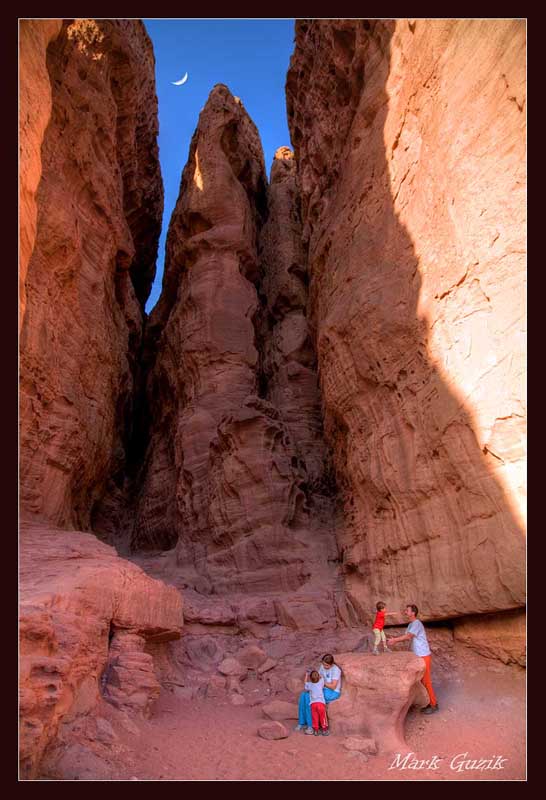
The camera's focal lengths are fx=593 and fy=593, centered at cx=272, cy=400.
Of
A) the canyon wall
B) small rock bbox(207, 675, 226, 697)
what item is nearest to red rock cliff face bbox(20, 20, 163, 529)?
the canyon wall

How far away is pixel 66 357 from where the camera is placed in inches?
522

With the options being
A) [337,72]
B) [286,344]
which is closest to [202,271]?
[286,344]

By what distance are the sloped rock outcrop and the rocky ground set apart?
0.36m

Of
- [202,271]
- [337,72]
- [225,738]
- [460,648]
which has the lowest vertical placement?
[225,738]

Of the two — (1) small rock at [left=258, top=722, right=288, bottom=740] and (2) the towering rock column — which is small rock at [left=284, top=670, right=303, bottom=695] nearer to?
(1) small rock at [left=258, top=722, right=288, bottom=740]

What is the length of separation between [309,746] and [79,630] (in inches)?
126

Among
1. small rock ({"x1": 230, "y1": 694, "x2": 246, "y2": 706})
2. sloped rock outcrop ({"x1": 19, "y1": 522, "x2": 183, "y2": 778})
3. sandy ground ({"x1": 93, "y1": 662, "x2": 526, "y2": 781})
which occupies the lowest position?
small rock ({"x1": 230, "y1": 694, "x2": 246, "y2": 706})

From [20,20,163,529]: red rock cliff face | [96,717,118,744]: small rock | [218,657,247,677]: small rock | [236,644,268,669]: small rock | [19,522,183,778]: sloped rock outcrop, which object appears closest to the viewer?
[19,522,183,778]: sloped rock outcrop

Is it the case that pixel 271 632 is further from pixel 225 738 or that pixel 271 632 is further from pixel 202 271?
pixel 202 271

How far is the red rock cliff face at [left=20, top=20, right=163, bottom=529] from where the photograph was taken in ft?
39.8

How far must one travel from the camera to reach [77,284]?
13789 mm

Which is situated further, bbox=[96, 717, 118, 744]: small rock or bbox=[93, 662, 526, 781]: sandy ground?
bbox=[96, 717, 118, 744]: small rock

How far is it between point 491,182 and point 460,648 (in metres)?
7.18

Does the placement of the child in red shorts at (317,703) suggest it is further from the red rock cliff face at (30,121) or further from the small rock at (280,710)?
the red rock cliff face at (30,121)
